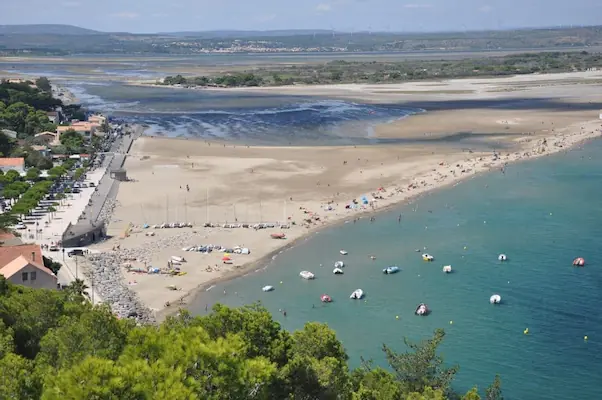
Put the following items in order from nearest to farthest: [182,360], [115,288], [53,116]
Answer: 1. [182,360]
2. [115,288]
3. [53,116]

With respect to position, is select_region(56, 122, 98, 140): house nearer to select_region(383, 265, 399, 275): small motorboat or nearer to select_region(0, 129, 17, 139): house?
select_region(0, 129, 17, 139): house

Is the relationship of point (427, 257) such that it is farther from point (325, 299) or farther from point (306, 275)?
point (325, 299)

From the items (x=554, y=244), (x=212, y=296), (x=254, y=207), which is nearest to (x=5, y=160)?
(x=254, y=207)

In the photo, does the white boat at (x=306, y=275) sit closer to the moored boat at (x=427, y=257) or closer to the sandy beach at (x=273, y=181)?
the sandy beach at (x=273, y=181)

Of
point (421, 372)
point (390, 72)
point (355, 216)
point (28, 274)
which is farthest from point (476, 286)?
point (390, 72)

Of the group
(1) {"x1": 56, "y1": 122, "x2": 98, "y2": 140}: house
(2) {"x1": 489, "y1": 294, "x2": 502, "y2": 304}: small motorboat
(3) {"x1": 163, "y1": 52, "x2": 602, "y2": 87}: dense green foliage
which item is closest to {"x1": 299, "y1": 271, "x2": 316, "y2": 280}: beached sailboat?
(2) {"x1": 489, "y1": 294, "x2": 502, "y2": 304}: small motorboat
